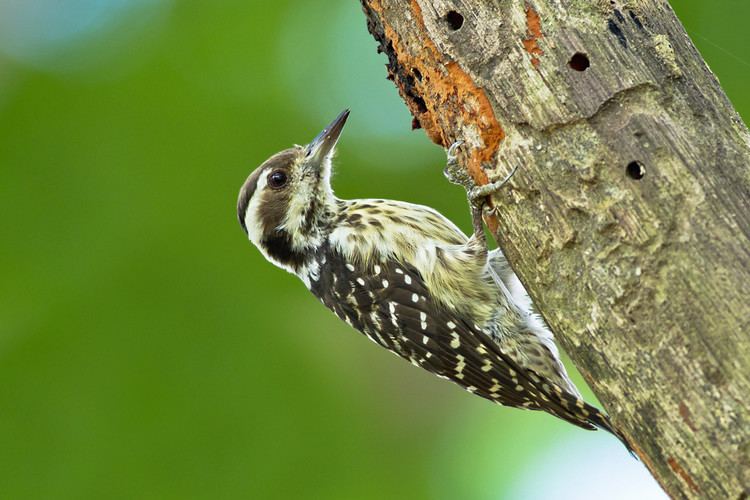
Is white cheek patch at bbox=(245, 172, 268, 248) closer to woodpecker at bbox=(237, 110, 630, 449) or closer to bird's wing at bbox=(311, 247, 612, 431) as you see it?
woodpecker at bbox=(237, 110, 630, 449)

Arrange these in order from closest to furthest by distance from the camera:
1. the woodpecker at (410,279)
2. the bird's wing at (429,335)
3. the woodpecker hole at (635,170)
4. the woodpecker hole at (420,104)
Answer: the woodpecker hole at (635,170) < the woodpecker hole at (420,104) < the bird's wing at (429,335) < the woodpecker at (410,279)

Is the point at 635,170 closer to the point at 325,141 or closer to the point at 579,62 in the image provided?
the point at 579,62

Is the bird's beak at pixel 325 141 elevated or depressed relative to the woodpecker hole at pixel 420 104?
elevated

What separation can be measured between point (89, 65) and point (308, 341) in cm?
183

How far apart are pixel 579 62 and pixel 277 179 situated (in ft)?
6.77

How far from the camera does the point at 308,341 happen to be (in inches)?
190

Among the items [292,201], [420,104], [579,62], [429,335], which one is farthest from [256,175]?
[579,62]

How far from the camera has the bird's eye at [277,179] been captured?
4254mm

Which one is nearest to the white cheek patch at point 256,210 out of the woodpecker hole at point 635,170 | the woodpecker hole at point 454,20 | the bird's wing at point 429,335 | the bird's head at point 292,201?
the bird's head at point 292,201

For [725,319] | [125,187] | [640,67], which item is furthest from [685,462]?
[125,187]

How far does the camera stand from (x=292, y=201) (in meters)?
4.27

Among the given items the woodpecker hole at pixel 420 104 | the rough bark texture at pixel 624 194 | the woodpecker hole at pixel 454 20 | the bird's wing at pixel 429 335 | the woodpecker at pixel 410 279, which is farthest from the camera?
the woodpecker at pixel 410 279

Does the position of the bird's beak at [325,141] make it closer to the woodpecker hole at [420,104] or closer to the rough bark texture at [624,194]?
the woodpecker hole at [420,104]

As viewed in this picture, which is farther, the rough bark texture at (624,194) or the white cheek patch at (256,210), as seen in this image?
the white cheek patch at (256,210)
